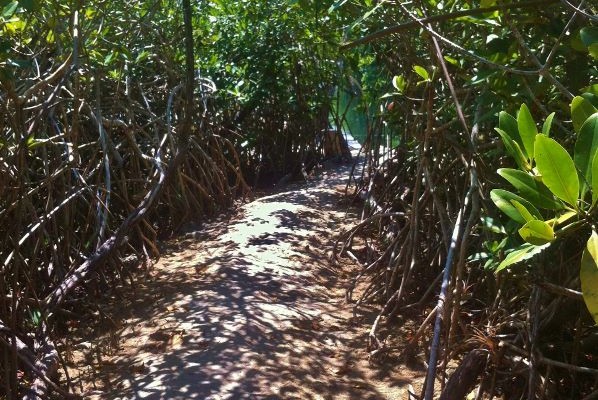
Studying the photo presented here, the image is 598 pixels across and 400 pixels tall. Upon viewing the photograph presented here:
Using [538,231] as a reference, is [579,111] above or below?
above

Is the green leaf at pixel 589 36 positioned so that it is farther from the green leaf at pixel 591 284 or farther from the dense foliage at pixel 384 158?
the green leaf at pixel 591 284

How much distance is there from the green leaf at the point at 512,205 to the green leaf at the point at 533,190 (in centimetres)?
1

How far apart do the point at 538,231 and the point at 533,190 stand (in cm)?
15

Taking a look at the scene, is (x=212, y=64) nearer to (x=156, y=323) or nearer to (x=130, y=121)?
(x=130, y=121)

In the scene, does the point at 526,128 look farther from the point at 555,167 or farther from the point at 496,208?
the point at 496,208

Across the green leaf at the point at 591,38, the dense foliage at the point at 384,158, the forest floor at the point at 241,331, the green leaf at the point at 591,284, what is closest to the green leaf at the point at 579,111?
the dense foliage at the point at 384,158

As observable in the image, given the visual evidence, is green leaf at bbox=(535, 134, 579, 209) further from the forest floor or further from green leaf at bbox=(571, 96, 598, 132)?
the forest floor

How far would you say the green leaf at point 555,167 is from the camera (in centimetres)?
155

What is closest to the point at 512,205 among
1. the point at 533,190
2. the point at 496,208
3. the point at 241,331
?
the point at 533,190

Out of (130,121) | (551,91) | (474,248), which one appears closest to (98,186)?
(130,121)

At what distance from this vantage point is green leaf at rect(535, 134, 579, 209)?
60.9 inches

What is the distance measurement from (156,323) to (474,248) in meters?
1.81

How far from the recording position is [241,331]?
13.5 feet

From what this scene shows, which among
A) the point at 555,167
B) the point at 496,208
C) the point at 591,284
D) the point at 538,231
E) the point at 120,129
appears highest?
the point at 120,129
